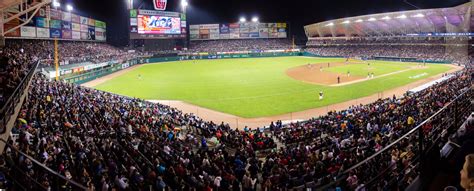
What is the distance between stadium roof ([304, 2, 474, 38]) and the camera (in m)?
66.3

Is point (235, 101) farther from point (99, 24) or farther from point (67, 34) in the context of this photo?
point (99, 24)

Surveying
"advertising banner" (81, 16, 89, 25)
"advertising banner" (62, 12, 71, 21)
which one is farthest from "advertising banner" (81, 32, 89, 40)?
"advertising banner" (62, 12, 71, 21)

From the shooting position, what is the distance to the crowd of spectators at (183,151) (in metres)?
10.4

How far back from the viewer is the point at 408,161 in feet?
24.8

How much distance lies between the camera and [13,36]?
45.8 meters

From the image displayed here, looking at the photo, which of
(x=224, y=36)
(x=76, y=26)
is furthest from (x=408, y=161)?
(x=224, y=36)

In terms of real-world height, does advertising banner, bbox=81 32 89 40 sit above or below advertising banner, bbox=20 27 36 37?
above

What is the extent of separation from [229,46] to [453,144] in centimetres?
10717

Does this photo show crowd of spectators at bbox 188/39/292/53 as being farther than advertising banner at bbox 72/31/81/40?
Yes

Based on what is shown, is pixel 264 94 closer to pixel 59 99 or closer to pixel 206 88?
pixel 206 88

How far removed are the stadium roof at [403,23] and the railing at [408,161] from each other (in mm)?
60674

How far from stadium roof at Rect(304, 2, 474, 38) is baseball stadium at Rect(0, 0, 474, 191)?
534 mm

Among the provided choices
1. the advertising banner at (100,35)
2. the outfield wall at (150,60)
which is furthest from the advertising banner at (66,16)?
the advertising banner at (100,35)

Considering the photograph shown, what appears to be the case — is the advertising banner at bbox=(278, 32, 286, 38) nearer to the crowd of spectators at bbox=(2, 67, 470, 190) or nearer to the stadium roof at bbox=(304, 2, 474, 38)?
the stadium roof at bbox=(304, 2, 474, 38)
